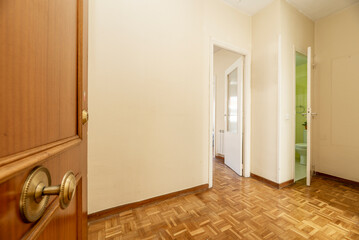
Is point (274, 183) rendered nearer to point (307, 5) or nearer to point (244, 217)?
point (244, 217)

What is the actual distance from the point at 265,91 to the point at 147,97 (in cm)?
193

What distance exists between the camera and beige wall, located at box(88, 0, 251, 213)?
1593 mm

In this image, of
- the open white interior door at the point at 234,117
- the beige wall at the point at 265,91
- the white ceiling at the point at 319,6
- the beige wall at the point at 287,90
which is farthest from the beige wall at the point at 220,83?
the white ceiling at the point at 319,6

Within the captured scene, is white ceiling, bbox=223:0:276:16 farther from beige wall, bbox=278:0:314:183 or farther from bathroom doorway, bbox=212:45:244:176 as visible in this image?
bathroom doorway, bbox=212:45:244:176

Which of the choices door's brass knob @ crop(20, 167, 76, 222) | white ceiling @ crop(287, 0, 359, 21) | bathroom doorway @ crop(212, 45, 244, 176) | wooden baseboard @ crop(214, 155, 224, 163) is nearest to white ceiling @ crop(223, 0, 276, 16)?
white ceiling @ crop(287, 0, 359, 21)

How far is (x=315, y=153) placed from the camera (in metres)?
2.98

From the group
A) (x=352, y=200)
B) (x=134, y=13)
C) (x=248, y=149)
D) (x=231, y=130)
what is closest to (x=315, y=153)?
(x=352, y=200)

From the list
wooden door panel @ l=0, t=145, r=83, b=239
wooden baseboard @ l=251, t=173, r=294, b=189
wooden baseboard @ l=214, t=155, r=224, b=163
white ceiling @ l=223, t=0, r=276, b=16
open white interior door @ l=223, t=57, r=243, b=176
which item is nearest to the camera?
wooden door panel @ l=0, t=145, r=83, b=239

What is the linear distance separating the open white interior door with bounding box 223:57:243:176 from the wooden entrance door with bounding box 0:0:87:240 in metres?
2.71

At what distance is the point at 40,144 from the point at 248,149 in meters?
2.89

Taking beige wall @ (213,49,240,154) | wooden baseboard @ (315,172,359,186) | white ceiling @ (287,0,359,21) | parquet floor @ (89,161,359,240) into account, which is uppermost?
white ceiling @ (287,0,359,21)

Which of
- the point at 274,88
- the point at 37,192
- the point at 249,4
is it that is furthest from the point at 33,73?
the point at 249,4

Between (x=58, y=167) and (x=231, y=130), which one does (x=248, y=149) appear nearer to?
(x=231, y=130)

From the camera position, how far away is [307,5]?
8.38ft
